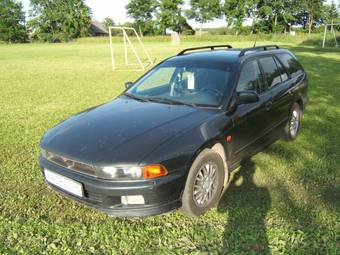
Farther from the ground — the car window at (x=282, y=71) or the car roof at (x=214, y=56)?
the car roof at (x=214, y=56)

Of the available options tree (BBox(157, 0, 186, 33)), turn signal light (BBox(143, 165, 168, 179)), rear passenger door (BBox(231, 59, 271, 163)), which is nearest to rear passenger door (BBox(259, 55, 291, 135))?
rear passenger door (BBox(231, 59, 271, 163))

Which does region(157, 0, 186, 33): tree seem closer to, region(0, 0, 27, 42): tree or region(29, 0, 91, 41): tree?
region(29, 0, 91, 41): tree

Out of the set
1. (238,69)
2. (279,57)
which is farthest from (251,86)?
(279,57)

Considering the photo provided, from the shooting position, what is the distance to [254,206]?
3.64 meters

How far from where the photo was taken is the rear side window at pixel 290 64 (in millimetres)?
5406

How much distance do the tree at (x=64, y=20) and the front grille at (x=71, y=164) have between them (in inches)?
3192

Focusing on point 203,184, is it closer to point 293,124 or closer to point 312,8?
point 293,124

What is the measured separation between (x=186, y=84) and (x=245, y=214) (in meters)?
1.73

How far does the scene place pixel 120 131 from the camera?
132 inches

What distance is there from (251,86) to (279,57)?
1.35 metres

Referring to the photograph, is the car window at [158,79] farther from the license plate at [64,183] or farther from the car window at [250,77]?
the license plate at [64,183]

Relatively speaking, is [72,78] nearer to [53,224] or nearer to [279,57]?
[279,57]

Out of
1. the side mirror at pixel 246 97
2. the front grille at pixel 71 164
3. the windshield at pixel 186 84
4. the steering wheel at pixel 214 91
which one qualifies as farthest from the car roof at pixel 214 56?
the front grille at pixel 71 164

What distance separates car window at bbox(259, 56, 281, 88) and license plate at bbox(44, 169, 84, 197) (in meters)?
2.97
